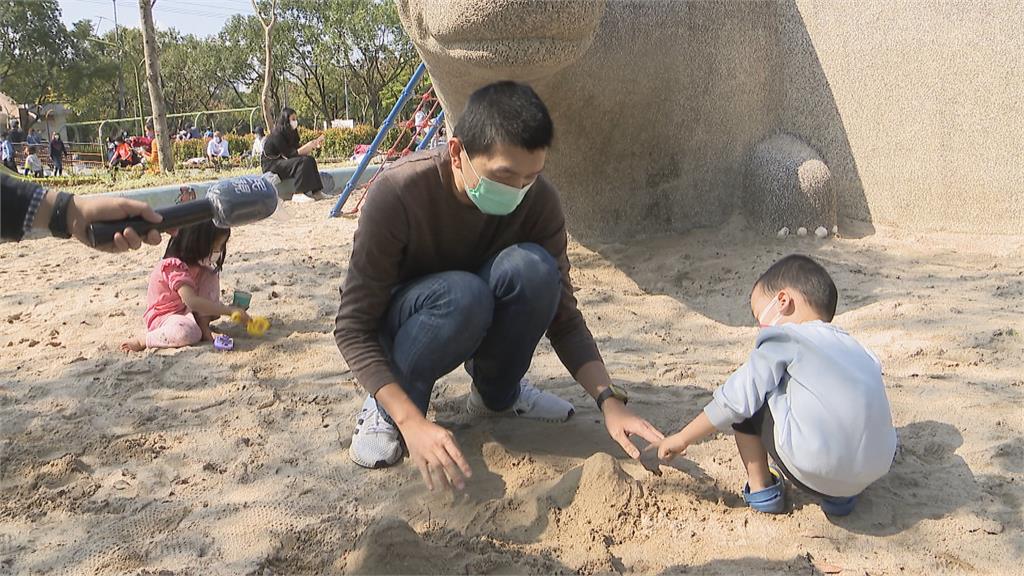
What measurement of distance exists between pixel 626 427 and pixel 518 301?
0.37 metres

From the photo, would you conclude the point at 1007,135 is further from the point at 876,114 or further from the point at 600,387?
the point at 600,387

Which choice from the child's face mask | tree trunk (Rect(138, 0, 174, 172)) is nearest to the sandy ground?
the child's face mask

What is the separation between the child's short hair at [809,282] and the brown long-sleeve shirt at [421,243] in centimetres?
46

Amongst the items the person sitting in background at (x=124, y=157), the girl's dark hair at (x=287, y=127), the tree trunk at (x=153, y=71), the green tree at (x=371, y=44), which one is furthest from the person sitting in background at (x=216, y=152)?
the green tree at (x=371, y=44)

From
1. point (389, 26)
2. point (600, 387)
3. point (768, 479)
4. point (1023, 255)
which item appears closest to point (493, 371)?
point (600, 387)

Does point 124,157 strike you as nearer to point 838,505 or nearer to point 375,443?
point 375,443

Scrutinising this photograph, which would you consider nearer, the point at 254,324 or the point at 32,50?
the point at 254,324

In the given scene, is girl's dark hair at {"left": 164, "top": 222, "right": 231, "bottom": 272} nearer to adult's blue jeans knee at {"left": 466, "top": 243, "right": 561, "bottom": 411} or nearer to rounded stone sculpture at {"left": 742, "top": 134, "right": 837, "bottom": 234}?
adult's blue jeans knee at {"left": 466, "top": 243, "right": 561, "bottom": 411}

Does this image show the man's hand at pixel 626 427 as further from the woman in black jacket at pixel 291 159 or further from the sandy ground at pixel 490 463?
the woman in black jacket at pixel 291 159

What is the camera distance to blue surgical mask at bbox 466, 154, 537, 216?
1.59 meters

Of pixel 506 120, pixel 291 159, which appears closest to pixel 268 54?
pixel 291 159

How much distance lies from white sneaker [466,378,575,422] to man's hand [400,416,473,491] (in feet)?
2.07

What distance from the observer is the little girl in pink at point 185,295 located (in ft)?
8.87

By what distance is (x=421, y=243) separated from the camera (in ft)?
5.79
